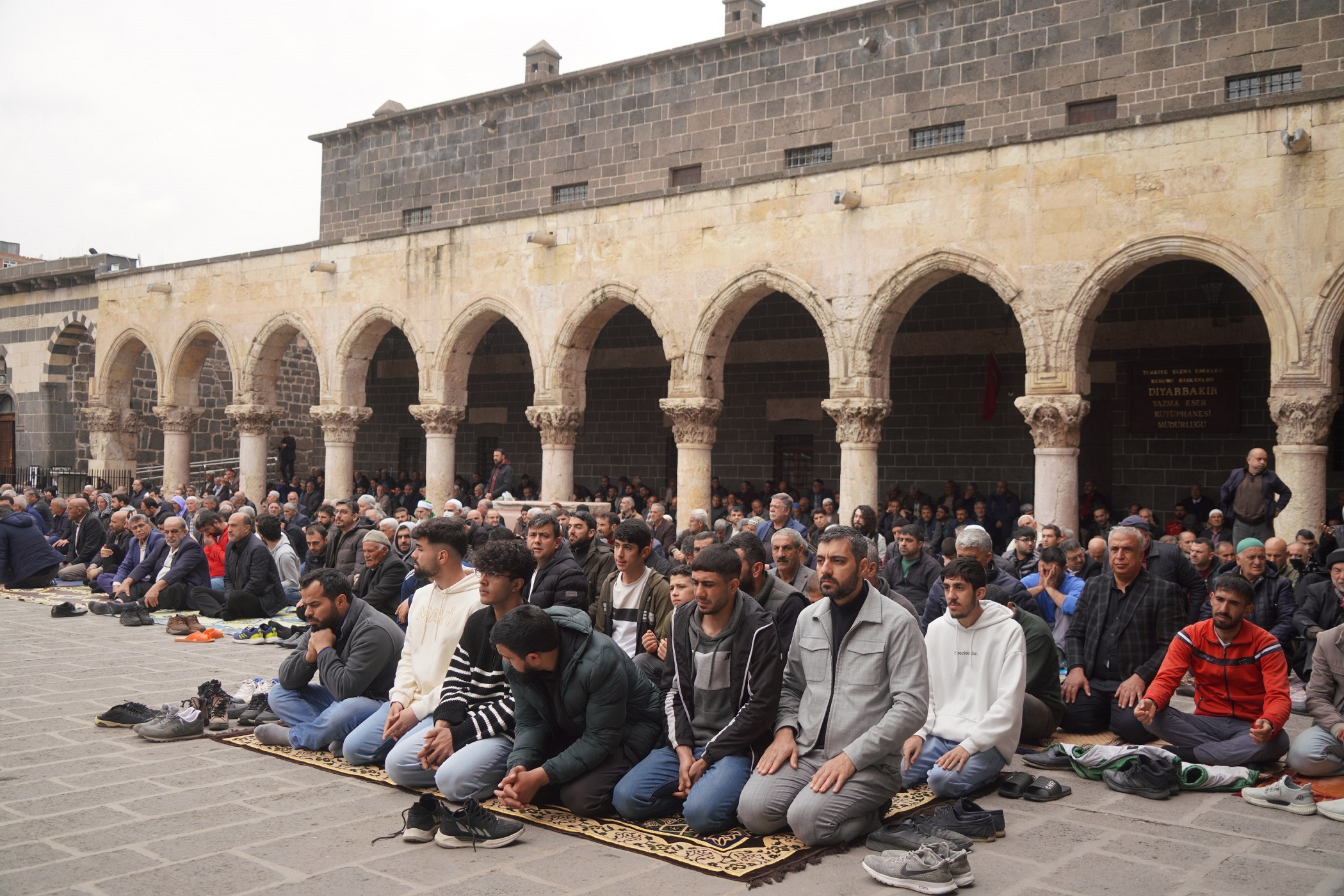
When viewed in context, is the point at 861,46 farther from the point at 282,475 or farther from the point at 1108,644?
the point at 282,475


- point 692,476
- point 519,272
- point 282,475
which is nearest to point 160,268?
point 282,475

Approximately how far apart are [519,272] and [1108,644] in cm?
1140

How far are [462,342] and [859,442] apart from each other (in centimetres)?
670

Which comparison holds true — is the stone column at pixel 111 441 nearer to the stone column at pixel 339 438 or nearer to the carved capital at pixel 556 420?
the stone column at pixel 339 438

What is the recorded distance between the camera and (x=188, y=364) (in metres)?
20.7

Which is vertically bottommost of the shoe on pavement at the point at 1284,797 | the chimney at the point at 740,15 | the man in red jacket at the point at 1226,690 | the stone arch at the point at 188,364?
the shoe on pavement at the point at 1284,797

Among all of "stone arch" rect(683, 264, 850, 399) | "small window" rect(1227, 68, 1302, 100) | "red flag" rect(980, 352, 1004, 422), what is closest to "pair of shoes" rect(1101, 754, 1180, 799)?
"stone arch" rect(683, 264, 850, 399)

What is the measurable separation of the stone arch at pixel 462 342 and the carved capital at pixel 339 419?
1763 millimetres

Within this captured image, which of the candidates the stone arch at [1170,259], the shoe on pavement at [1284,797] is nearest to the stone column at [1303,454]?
the stone arch at [1170,259]

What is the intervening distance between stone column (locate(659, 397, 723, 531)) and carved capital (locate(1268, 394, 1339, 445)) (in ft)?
21.4

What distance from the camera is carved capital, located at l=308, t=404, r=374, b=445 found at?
18.1 metres

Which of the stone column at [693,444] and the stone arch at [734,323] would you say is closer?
the stone arch at [734,323]

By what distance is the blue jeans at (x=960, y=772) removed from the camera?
5.12m

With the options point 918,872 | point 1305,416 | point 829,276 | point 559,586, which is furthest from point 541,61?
point 918,872
